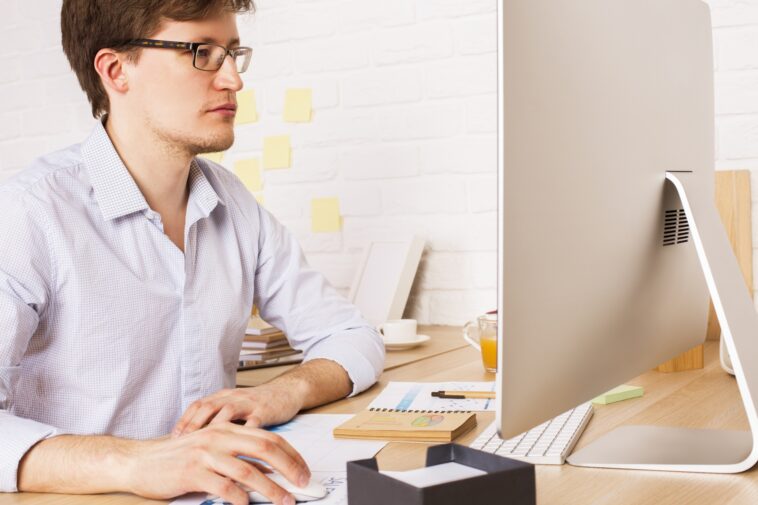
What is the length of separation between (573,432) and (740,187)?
0.91 m

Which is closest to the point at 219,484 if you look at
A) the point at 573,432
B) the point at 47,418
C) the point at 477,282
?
the point at 573,432

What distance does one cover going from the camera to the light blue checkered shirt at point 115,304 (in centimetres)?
119

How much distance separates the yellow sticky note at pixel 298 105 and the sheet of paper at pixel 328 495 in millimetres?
1439

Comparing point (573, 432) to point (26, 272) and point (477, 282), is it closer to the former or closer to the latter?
point (26, 272)

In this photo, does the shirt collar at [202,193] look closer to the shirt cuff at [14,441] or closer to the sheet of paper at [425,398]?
the sheet of paper at [425,398]

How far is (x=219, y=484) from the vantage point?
82cm

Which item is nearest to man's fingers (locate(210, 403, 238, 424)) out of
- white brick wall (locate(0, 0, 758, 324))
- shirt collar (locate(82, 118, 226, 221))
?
shirt collar (locate(82, 118, 226, 221))

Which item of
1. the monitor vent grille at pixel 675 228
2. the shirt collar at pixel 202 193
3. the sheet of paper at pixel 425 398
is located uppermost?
the shirt collar at pixel 202 193

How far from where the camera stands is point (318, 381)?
1.27m

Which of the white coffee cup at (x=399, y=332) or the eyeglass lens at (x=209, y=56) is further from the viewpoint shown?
the white coffee cup at (x=399, y=332)

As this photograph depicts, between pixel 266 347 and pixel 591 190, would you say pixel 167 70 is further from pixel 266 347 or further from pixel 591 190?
pixel 591 190

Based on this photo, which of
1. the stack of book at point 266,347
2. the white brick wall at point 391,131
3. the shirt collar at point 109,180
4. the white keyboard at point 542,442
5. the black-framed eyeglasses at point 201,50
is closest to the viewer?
the white keyboard at point 542,442

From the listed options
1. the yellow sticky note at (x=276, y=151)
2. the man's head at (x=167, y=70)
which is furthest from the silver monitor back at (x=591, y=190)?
the yellow sticky note at (x=276, y=151)

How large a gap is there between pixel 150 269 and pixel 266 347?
1.50 ft
